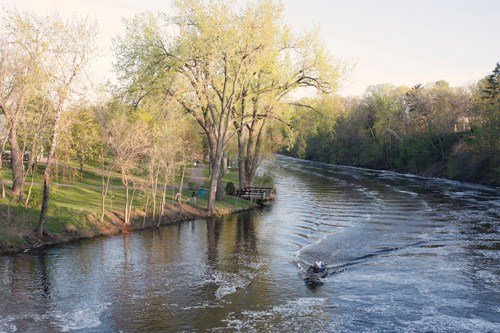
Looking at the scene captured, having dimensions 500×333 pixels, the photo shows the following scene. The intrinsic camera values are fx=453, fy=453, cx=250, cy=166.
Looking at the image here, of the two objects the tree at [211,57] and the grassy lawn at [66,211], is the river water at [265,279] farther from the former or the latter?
the tree at [211,57]

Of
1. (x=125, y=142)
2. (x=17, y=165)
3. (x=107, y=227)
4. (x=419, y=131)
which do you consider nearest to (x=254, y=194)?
(x=107, y=227)

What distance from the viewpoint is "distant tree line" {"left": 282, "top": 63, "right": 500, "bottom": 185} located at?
232ft

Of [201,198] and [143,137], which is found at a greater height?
[143,137]

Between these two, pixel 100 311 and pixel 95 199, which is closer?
pixel 100 311

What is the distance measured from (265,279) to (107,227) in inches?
623

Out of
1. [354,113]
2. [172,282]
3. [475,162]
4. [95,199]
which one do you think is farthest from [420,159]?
[172,282]

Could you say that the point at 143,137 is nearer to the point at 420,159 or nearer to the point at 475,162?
the point at 475,162

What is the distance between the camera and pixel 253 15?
4241 centimetres

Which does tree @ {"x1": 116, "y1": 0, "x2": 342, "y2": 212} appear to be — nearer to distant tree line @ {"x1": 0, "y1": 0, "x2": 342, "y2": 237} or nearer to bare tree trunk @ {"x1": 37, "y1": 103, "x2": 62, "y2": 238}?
distant tree line @ {"x1": 0, "y1": 0, "x2": 342, "y2": 237}

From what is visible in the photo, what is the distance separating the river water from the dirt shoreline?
119 cm

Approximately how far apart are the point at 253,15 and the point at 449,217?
26704mm

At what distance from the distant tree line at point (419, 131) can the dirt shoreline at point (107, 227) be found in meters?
14.8

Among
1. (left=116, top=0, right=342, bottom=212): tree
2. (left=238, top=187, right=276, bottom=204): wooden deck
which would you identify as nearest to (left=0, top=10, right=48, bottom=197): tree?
(left=116, top=0, right=342, bottom=212): tree

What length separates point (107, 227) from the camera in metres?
34.8
